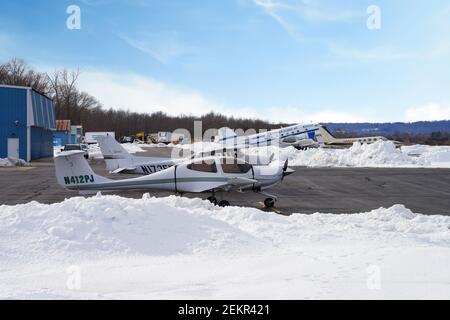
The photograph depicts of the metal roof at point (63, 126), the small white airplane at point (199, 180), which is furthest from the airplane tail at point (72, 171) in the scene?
the metal roof at point (63, 126)

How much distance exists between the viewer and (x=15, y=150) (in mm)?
36062

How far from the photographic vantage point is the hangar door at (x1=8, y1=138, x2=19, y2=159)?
35906 mm

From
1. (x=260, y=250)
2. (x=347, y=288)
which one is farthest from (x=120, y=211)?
(x=347, y=288)

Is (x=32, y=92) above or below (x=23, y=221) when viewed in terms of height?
above

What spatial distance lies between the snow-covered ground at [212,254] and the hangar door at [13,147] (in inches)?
1174

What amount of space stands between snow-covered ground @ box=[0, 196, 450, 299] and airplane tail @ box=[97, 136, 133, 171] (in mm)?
9587

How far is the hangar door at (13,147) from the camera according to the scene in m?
35.9

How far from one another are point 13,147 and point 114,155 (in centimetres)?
2063

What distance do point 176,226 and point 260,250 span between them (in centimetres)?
171

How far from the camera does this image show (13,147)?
36094 millimetres

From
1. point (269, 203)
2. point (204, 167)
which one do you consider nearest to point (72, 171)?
point (204, 167)

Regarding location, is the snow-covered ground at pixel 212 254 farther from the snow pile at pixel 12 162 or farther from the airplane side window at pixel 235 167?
the snow pile at pixel 12 162

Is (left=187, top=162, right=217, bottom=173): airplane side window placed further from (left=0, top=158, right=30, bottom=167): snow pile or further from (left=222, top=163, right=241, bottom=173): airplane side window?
(left=0, top=158, right=30, bottom=167): snow pile

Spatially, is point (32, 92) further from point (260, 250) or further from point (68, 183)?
point (260, 250)
